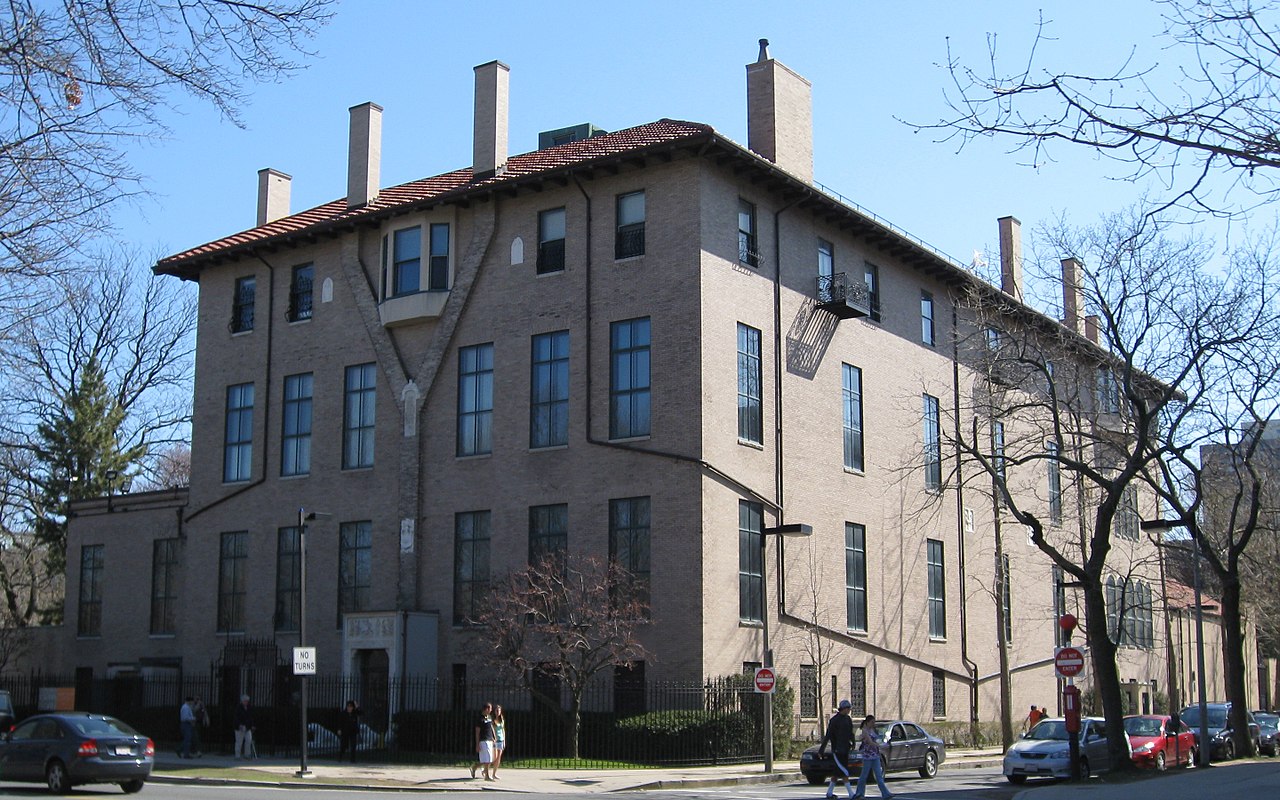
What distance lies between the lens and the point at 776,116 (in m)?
41.4

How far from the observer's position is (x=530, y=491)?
39719 mm

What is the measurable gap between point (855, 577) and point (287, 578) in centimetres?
1878

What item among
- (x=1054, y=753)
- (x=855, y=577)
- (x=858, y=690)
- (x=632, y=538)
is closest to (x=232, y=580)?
(x=632, y=538)

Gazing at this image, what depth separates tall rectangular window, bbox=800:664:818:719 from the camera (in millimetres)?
39188

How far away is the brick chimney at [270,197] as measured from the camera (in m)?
52.4

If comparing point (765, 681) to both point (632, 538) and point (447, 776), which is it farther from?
point (447, 776)

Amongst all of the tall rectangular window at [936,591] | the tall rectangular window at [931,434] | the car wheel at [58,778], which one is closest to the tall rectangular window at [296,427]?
the car wheel at [58,778]

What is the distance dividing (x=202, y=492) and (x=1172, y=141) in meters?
43.2

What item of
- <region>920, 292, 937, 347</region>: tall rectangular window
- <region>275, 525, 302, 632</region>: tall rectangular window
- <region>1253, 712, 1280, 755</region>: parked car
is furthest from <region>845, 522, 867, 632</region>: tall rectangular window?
<region>275, 525, 302, 632</region>: tall rectangular window

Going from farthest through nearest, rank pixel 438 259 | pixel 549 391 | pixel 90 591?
pixel 90 591
pixel 438 259
pixel 549 391

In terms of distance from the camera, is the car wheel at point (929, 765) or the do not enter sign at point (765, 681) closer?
the do not enter sign at point (765, 681)

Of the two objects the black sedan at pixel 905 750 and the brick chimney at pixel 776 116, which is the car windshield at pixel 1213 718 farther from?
the brick chimney at pixel 776 116

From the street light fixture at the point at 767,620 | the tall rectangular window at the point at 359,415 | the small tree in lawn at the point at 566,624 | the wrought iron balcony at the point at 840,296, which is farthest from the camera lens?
the tall rectangular window at the point at 359,415

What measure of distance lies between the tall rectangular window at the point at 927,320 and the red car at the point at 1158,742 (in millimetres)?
17875
